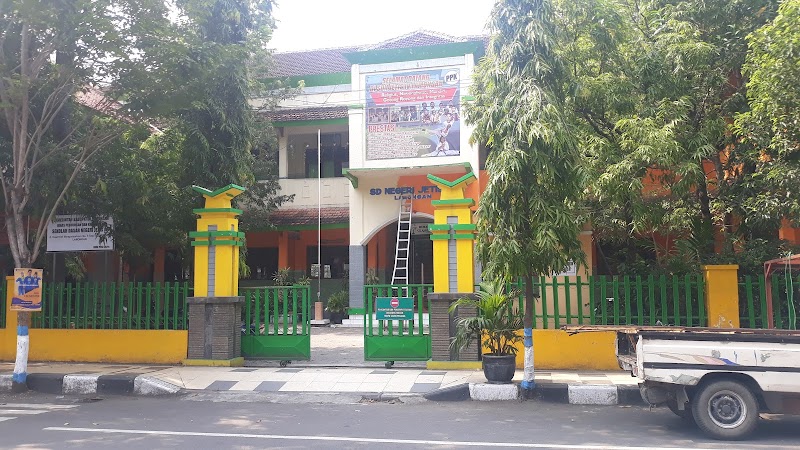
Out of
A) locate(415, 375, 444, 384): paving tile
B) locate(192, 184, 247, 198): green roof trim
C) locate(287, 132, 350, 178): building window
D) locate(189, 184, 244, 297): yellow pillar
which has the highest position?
locate(287, 132, 350, 178): building window

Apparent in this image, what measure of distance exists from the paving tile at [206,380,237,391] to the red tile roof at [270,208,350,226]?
36.3 ft

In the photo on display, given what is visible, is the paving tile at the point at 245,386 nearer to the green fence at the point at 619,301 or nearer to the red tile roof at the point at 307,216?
the green fence at the point at 619,301

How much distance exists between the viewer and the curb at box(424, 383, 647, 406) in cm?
872

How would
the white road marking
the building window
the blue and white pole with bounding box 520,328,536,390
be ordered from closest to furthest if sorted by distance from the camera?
1. the white road marking
2. the blue and white pole with bounding box 520,328,536,390
3. the building window

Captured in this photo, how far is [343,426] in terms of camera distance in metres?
7.41

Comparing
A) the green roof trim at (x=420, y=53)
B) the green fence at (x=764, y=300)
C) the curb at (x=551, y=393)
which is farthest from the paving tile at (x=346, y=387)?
the green roof trim at (x=420, y=53)

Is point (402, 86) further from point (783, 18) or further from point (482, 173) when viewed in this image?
point (783, 18)

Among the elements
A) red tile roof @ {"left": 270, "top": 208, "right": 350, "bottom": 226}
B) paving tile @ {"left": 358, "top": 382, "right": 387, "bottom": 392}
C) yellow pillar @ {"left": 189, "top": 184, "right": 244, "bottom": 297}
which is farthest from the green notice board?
red tile roof @ {"left": 270, "top": 208, "right": 350, "bottom": 226}

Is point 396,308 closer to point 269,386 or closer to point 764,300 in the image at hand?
point 269,386

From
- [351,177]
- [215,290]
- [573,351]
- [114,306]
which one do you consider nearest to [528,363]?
[573,351]

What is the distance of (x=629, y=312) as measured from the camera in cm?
1038

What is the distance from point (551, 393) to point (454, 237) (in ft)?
10.9

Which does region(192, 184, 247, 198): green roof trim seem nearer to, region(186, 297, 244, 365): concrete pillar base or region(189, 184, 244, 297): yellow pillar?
region(189, 184, 244, 297): yellow pillar

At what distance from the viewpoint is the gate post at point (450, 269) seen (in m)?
10.9
